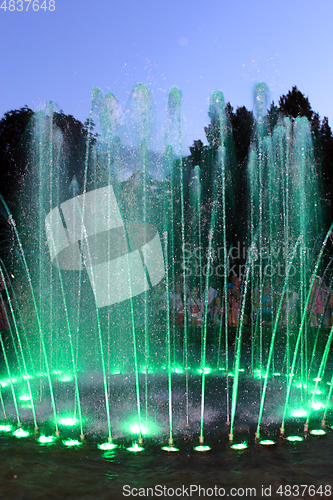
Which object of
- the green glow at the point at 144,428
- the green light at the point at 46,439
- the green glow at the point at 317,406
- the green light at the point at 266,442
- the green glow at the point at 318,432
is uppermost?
the green light at the point at 46,439

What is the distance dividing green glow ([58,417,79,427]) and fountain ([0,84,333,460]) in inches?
1.1

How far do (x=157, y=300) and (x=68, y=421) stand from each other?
46.0ft

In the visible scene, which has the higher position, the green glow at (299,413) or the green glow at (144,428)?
the green glow at (144,428)

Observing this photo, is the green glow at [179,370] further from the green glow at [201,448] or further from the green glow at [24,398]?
the green glow at [201,448]

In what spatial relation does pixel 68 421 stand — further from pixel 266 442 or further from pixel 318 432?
pixel 318 432

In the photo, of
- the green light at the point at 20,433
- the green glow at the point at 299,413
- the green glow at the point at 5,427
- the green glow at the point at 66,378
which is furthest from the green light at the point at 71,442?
the green glow at the point at 66,378

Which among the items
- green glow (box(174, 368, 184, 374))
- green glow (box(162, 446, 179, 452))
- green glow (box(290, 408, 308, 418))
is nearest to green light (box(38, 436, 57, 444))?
green glow (box(162, 446, 179, 452))

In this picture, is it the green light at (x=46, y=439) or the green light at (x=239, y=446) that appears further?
the green light at (x=46, y=439)

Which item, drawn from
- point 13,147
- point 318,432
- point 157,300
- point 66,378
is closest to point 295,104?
point 157,300

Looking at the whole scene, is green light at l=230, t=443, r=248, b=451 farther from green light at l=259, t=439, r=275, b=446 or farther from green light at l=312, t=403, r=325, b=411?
green light at l=312, t=403, r=325, b=411

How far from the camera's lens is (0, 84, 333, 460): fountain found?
6215 millimetres

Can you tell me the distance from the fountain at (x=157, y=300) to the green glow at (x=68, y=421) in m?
0.03

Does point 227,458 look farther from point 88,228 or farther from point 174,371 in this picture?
point 88,228

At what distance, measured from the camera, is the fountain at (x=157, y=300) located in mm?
6215
